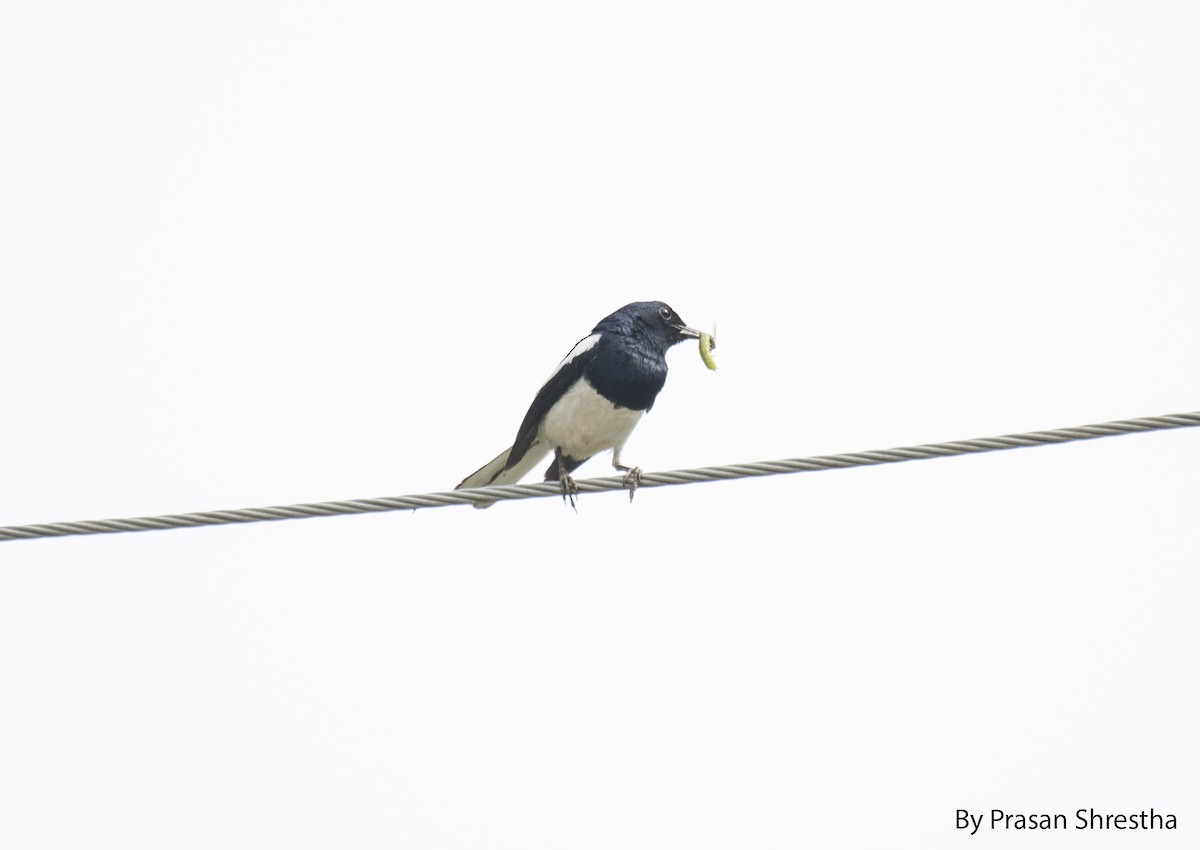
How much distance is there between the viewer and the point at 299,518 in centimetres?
522

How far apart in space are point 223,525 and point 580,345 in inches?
127

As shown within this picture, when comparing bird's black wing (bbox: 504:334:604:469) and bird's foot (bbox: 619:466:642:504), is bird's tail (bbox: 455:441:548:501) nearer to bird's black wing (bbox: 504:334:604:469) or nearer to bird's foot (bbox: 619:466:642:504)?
bird's black wing (bbox: 504:334:604:469)

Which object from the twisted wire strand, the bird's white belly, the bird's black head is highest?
the bird's black head

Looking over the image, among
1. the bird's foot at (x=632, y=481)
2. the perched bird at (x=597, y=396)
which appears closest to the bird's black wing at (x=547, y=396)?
the perched bird at (x=597, y=396)

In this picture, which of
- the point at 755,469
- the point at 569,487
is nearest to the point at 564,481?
the point at 569,487

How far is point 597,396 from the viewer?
303 inches

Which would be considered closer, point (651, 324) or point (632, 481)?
point (632, 481)

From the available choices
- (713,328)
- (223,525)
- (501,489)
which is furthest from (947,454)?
(713,328)

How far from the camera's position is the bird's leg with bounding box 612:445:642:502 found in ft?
19.7

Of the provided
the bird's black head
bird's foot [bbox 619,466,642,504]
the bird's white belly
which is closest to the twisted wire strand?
bird's foot [bbox 619,466,642,504]

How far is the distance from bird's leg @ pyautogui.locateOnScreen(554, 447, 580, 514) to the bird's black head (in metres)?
0.64

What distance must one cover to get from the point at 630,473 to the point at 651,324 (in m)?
1.47

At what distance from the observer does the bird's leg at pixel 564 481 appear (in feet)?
22.6

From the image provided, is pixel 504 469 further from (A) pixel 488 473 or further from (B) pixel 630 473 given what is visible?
(B) pixel 630 473
